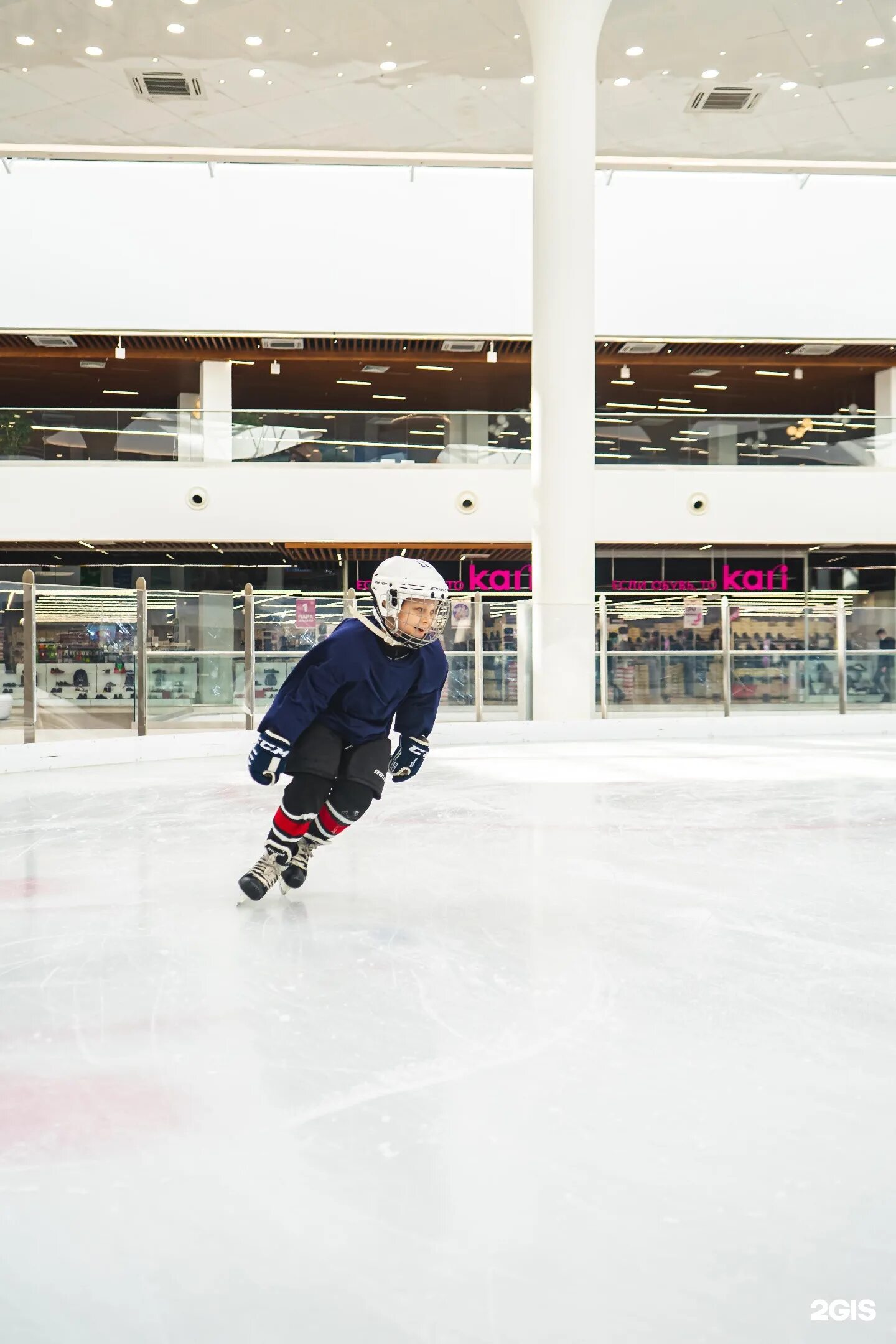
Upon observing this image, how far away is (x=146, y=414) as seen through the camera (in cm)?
1739

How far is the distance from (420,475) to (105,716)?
906 cm

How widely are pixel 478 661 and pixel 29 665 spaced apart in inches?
200

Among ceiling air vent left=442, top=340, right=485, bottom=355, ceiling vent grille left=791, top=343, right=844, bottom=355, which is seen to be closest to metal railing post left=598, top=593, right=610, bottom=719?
ceiling air vent left=442, top=340, right=485, bottom=355

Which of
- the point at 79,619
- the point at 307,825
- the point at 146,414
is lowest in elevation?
the point at 307,825

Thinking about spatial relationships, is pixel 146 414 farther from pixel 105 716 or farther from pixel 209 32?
pixel 105 716

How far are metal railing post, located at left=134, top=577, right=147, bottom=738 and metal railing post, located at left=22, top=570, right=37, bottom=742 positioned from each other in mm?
1158

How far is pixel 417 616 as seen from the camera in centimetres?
379

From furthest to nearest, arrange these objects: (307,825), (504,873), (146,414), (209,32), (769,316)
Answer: (769,316) < (146,414) < (209,32) < (504,873) < (307,825)

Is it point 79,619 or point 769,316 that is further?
point 769,316

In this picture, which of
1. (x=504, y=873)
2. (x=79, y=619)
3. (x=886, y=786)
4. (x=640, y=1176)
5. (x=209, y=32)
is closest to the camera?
(x=640, y=1176)

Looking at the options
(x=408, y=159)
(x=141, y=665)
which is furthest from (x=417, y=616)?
(x=408, y=159)

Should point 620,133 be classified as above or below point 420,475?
above

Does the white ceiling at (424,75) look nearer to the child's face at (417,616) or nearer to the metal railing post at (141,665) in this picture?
the metal railing post at (141,665)

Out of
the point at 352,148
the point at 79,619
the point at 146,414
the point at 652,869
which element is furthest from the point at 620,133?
the point at 652,869
